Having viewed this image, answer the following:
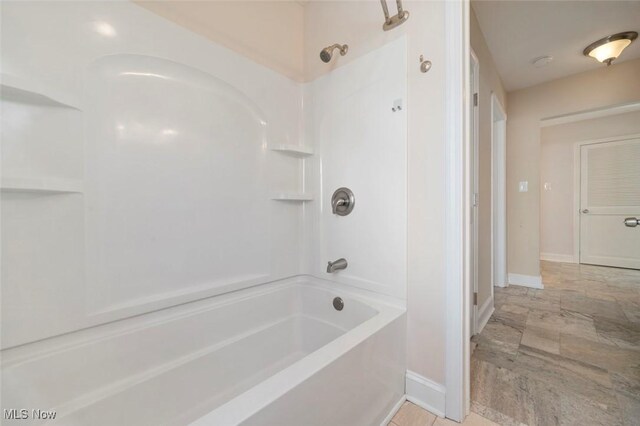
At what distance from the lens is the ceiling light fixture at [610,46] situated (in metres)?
2.05

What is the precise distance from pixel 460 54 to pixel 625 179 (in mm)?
4493

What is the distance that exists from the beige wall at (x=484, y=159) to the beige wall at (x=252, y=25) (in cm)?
130

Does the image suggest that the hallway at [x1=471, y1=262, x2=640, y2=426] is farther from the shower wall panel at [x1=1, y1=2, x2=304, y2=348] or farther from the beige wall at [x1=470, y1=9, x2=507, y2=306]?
the shower wall panel at [x1=1, y1=2, x2=304, y2=348]

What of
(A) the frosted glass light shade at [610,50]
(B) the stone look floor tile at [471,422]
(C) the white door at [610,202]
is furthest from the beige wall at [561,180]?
(B) the stone look floor tile at [471,422]

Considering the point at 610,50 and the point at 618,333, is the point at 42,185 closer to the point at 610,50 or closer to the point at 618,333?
the point at 618,333

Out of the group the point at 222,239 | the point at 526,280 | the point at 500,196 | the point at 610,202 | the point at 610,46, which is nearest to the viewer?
the point at 222,239

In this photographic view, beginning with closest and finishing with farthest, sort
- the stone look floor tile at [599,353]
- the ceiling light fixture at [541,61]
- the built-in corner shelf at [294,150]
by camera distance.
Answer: the stone look floor tile at [599,353]
the built-in corner shelf at [294,150]
the ceiling light fixture at [541,61]

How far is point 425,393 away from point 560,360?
39.9 inches

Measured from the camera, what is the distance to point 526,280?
9.48 feet

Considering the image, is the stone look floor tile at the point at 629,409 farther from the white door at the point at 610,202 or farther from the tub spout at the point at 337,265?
the white door at the point at 610,202

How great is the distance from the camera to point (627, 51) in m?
2.32

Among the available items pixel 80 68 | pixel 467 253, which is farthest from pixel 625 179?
pixel 80 68

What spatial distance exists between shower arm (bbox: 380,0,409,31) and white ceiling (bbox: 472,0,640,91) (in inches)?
39.7

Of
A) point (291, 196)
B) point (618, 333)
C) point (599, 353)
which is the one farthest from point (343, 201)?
point (618, 333)
